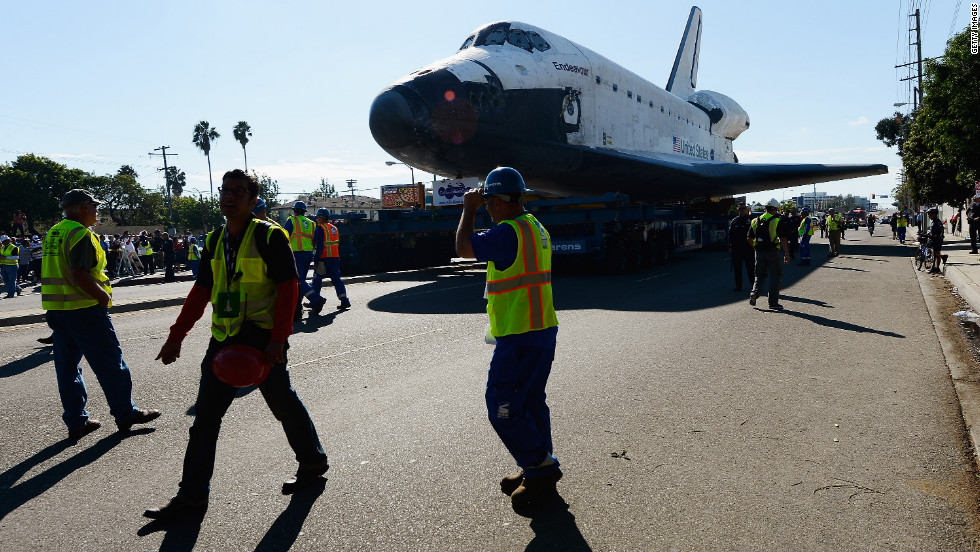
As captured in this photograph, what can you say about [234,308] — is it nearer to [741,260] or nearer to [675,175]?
[741,260]

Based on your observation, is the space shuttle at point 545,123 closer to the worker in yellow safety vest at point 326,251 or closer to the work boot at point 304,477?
the worker in yellow safety vest at point 326,251

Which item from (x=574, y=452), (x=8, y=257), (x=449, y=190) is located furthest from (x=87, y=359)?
(x=449, y=190)

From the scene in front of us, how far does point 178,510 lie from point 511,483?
1.73m

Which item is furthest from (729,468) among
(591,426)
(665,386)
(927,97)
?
(927,97)

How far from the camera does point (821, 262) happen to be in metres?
19.7

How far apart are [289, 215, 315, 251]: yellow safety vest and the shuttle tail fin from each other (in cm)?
2609

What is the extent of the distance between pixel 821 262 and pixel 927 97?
7.71 m

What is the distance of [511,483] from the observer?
3.59m

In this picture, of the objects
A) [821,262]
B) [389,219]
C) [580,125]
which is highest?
[580,125]

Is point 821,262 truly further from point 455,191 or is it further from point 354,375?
point 354,375

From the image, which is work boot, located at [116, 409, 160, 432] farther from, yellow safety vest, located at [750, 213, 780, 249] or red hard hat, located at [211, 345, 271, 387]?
yellow safety vest, located at [750, 213, 780, 249]

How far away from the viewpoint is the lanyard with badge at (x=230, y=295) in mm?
3475

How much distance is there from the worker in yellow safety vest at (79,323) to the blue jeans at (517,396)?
3168 millimetres

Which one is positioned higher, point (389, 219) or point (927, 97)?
point (927, 97)
